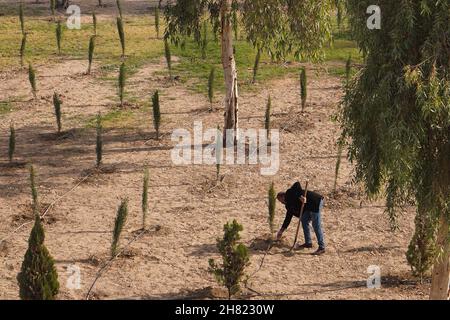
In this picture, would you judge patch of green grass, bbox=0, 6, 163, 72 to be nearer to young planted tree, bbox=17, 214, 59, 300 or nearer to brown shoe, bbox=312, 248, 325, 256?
brown shoe, bbox=312, 248, 325, 256

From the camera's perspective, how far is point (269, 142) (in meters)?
17.7

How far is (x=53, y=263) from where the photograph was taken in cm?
1019

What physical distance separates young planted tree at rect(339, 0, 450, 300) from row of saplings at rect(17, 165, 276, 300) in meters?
2.25

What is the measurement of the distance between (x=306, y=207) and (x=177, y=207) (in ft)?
9.71

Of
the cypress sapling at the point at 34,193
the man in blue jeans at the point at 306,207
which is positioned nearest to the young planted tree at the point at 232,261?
the man in blue jeans at the point at 306,207

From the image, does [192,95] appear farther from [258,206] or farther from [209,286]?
[209,286]

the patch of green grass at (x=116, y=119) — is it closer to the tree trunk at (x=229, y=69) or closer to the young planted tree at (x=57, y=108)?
the young planted tree at (x=57, y=108)

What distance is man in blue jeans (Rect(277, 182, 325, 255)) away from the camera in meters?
12.5

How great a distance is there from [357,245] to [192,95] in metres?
8.64

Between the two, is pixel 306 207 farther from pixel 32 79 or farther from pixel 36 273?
pixel 32 79

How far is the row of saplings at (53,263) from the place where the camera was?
9930mm

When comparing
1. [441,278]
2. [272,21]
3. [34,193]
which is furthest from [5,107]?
[441,278]

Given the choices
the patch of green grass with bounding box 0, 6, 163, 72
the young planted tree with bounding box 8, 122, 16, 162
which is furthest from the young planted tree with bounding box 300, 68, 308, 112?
the young planted tree with bounding box 8, 122, 16, 162

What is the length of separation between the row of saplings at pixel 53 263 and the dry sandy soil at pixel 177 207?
0.39m
